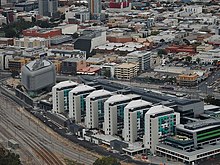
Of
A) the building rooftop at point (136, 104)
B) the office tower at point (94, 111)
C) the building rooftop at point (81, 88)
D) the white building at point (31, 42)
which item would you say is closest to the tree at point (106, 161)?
the building rooftop at point (136, 104)

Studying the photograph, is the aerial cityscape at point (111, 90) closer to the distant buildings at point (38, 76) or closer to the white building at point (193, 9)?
the distant buildings at point (38, 76)

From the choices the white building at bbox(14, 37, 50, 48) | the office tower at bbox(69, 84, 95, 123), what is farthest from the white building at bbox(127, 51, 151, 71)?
the office tower at bbox(69, 84, 95, 123)

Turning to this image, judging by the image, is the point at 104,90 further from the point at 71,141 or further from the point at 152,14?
the point at 152,14

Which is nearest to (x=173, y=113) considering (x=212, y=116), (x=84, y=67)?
(x=212, y=116)

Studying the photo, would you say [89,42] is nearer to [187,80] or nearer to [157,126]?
[187,80]

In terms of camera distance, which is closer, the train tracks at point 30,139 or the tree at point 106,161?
the tree at point 106,161
